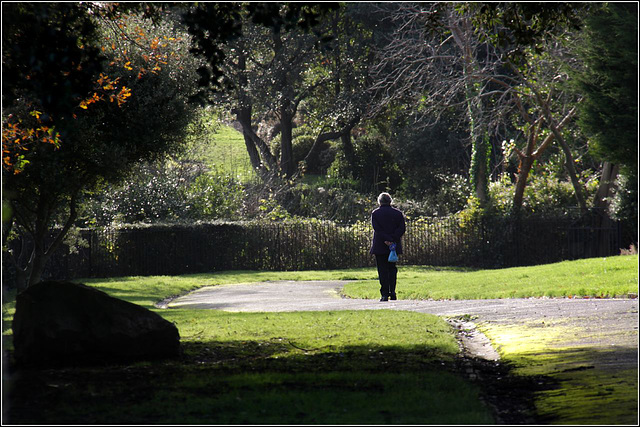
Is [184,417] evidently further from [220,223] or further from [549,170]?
[549,170]

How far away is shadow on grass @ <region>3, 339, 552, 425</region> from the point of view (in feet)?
19.7

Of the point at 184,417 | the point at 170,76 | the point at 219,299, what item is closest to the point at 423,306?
the point at 219,299

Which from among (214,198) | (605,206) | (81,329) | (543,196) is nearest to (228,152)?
(214,198)

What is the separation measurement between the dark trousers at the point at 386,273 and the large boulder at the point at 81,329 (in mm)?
6611

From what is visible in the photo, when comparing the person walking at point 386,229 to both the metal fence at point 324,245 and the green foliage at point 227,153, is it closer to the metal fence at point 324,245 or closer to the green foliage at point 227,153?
the metal fence at point 324,245

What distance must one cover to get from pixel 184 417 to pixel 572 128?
27.6 meters

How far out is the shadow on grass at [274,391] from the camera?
600 centimetres

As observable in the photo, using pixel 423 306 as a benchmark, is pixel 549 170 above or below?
above

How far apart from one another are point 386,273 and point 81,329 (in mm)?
7714

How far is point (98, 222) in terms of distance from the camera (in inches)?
1054

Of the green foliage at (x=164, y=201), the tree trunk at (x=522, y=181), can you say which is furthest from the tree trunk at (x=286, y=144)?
the tree trunk at (x=522, y=181)

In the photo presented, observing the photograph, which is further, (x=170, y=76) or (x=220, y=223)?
(x=220, y=223)

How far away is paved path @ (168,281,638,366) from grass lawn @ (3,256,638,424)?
0.99 m

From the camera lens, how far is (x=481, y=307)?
13242 mm
